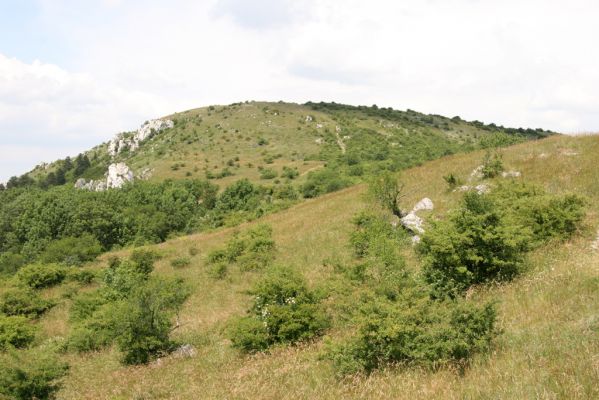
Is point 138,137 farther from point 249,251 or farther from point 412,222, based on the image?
point 412,222

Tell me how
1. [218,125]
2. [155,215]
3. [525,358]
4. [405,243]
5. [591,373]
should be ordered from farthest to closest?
[218,125], [155,215], [405,243], [525,358], [591,373]

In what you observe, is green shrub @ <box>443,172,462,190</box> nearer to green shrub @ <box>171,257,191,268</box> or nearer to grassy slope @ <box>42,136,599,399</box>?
grassy slope @ <box>42,136,599,399</box>

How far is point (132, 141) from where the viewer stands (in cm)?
14312

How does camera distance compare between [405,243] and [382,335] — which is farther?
[405,243]

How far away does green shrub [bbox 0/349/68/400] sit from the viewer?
919 centimetres

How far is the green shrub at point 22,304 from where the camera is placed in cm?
2158

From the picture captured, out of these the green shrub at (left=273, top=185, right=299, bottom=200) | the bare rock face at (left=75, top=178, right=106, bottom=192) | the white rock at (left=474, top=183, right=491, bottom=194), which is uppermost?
the bare rock face at (left=75, top=178, right=106, bottom=192)

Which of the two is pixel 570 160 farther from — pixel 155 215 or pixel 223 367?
pixel 155 215

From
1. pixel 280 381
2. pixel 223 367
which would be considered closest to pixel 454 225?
pixel 280 381

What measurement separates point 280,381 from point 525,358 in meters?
4.16

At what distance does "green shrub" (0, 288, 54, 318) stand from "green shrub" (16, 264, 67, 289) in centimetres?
338

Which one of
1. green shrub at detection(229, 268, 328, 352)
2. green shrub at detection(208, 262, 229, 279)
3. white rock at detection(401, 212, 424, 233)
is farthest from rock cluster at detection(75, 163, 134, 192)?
green shrub at detection(229, 268, 328, 352)

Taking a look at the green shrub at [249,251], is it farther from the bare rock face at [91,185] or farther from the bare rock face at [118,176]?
the bare rock face at [91,185]

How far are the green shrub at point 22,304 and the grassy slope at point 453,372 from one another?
2190 mm
